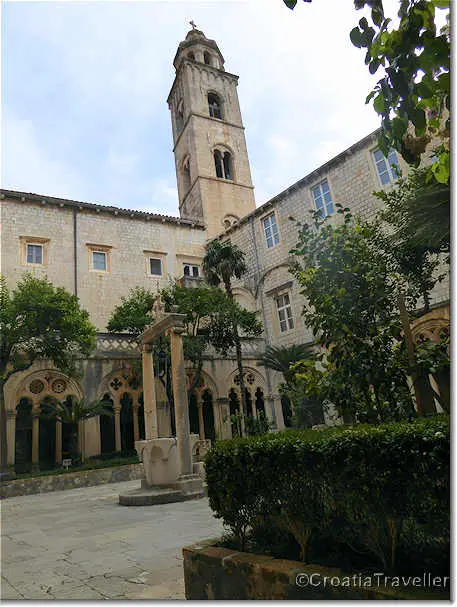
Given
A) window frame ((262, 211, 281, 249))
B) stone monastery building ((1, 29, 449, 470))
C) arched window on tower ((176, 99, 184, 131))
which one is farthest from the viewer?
arched window on tower ((176, 99, 184, 131))

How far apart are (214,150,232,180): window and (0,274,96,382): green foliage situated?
18060 millimetres

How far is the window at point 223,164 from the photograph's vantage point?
103 ft

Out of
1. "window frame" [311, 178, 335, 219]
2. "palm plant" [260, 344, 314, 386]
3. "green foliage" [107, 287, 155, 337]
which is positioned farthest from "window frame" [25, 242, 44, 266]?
"window frame" [311, 178, 335, 219]

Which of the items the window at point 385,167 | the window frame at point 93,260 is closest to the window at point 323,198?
the window at point 385,167

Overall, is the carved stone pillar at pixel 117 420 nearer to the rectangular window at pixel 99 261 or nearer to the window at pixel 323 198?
the rectangular window at pixel 99 261

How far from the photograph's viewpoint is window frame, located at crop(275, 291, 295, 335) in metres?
21.5

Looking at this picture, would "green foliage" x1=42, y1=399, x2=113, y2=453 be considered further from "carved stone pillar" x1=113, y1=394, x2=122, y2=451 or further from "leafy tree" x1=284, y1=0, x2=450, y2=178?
"leafy tree" x1=284, y1=0, x2=450, y2=178

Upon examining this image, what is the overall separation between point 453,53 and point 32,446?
1885cm

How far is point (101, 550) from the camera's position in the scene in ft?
16.9

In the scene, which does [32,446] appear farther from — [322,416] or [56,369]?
[322,416]

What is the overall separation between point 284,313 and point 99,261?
10.2 m

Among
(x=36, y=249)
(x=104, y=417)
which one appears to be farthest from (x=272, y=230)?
(x=104, y=417)

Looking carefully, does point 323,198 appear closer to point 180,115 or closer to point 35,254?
point 35,254

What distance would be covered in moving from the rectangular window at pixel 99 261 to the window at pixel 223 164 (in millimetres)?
11708
